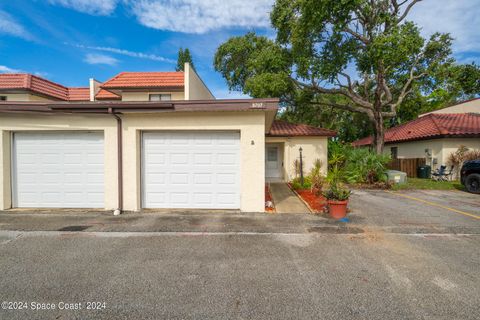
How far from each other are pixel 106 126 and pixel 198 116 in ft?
8.89

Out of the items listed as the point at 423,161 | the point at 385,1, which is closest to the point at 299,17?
the point at 385,1

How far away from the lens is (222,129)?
6484mm

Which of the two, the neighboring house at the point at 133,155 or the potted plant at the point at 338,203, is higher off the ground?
the neighboring house at the point at 133,155

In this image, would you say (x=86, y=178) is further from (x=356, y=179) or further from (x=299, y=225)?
(x=356, y=179)

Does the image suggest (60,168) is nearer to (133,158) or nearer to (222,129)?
(133,158)

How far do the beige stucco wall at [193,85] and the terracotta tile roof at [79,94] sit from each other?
26.4ft

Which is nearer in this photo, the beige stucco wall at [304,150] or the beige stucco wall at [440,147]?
the beige stucco wall at [440,147]

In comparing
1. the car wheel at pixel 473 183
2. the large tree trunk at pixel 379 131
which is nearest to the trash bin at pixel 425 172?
the large tree trunk at pixel 379 131

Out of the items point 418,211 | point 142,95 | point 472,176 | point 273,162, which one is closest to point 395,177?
point 472,176

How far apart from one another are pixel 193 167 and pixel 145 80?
1032cm

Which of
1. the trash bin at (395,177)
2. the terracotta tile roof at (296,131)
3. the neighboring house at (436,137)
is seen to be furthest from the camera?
the terracotta tile roof at (296,131)

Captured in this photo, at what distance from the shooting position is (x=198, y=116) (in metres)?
6.45

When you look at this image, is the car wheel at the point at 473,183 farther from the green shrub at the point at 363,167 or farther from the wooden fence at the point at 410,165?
the wooden fence at the point at 410,165

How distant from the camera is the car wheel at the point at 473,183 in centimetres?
956
